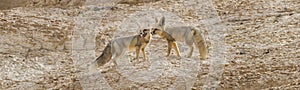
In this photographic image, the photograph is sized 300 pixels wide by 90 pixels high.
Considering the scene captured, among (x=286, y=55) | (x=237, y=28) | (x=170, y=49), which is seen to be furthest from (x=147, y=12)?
(x=286, y=55)

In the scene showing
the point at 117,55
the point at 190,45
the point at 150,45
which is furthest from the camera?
the point at 150,45

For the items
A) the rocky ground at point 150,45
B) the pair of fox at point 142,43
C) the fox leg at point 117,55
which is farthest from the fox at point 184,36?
the fox leg at point 117,55

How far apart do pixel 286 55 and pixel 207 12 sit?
20.2ft

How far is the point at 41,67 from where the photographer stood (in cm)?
1427

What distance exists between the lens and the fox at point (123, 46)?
13.3 m

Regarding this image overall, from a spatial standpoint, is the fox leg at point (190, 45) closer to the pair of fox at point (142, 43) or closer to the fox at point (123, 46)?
the pair of fox at point (142, 43)

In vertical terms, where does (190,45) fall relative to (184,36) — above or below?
below

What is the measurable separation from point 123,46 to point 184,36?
1422 mm

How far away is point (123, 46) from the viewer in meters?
13.3

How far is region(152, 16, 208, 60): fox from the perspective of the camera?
43.7 feet

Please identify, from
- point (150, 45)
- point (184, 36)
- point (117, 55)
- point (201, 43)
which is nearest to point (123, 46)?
point (117, 55)

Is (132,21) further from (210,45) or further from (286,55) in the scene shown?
(286,55)

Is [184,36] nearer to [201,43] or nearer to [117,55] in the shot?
[201,43]

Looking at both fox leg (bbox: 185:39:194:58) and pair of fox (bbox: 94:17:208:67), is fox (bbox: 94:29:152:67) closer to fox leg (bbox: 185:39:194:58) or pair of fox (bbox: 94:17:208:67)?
pair of fox (bbox: 94:17:208:67)
